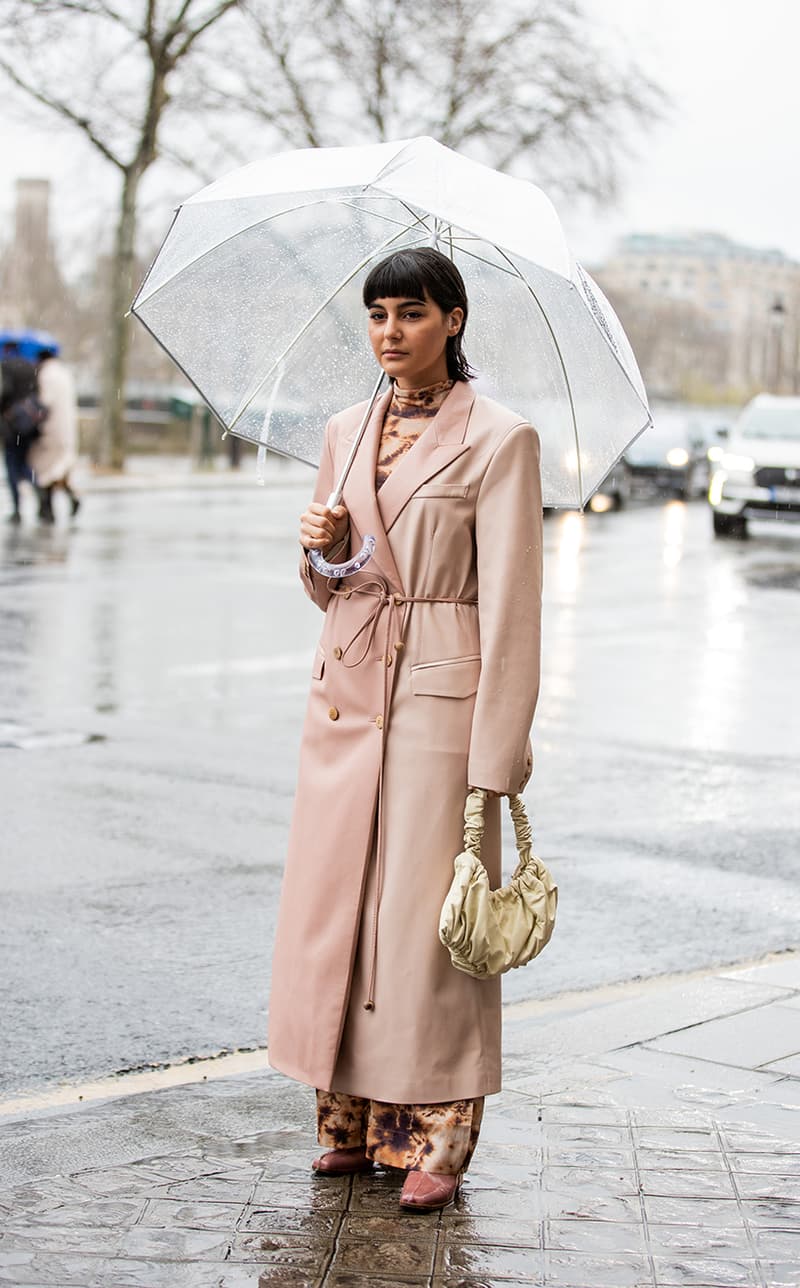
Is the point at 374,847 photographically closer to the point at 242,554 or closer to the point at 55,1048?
the point at 55,1048

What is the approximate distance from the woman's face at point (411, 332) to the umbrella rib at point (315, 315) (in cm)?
56

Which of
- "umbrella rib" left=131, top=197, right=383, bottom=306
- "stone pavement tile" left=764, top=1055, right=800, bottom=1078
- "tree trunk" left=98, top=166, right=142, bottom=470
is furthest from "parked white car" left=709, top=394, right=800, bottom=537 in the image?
"umbrella rib" left=131, top=197, right=383, bottom=306

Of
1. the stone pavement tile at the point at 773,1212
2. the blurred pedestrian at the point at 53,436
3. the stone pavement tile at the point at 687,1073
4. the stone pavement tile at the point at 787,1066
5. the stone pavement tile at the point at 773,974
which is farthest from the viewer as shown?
the blurred pedestrian at the point at 53,436

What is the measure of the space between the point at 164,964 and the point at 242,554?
1441 cm

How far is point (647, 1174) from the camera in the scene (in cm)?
393

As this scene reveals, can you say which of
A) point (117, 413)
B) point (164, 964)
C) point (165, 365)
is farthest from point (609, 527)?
point (165, 365)

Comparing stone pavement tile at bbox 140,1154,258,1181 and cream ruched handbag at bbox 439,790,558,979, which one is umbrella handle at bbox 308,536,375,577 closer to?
cream ruched handbag at bbox 439,790,558,979

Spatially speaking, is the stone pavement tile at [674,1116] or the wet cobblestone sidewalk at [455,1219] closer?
the wet cobblestone sidewalk at [455,1219]

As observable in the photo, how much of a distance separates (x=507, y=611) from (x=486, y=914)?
579mm

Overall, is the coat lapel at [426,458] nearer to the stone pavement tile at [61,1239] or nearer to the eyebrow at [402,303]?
the eyebrow at [402,303]

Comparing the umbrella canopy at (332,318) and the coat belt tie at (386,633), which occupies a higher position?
the umbrella canopy at (332,318)

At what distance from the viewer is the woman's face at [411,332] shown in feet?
12.6

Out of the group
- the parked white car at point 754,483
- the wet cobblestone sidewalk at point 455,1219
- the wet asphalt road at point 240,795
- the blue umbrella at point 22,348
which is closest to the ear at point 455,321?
the wet cobblestone sidewalk at point 455,1219

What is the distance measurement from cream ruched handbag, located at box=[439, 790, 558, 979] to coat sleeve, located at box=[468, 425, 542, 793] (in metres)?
0.10
